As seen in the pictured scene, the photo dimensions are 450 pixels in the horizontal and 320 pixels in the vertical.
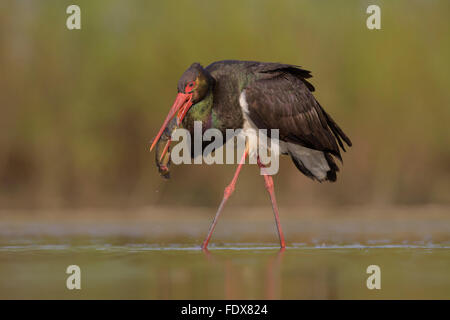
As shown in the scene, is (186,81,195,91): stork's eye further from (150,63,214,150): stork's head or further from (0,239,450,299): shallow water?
(0,239,450,299): shallow water

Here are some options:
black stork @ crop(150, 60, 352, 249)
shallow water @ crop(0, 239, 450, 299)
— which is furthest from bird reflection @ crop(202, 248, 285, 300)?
black stork @ crop(150, 60, 352, 249)

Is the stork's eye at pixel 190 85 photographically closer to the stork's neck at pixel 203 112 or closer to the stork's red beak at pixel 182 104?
the stork's red beak at pixel 182 104

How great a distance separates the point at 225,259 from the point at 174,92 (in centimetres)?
525

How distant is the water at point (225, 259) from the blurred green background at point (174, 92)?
1257 millimetres

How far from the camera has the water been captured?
489 cm

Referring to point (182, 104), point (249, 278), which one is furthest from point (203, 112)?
point (249, 278)

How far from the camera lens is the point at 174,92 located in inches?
447

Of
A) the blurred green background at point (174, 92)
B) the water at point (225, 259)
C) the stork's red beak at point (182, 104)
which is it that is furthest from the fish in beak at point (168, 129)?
the blurred green background at point (174, 92)

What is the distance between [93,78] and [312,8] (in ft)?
10.6

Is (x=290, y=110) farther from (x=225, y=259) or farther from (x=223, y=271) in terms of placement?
(x=223, y=271)

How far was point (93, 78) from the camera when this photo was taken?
11.4 m

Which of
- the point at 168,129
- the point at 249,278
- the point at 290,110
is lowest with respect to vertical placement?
the point at 249,278

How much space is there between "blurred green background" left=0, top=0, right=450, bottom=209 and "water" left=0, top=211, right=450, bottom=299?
1.26 metres

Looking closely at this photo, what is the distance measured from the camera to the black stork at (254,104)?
24.4 ft
